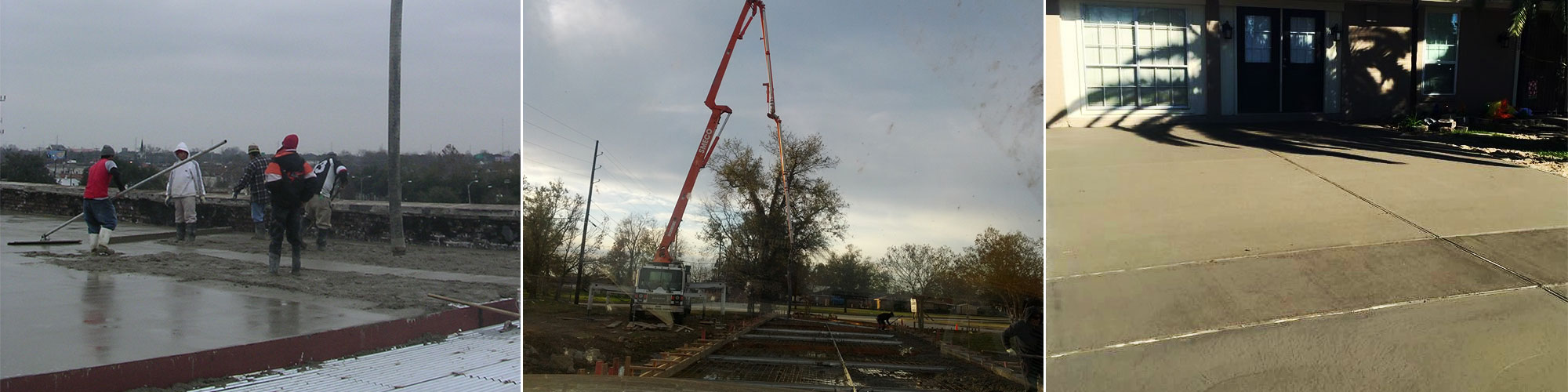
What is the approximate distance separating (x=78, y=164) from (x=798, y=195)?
2.96 metres

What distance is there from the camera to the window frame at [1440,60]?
3.77 metres

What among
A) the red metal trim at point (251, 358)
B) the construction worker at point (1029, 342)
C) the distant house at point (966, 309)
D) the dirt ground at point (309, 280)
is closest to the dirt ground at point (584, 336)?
the distant house at point (966, 309)

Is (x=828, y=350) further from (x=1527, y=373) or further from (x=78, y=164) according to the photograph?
(x=78, y=164)

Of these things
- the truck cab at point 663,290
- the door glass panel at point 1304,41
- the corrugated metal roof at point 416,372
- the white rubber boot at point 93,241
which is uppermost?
the door glass panel at point 1304,41

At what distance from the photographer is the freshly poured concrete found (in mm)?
2498

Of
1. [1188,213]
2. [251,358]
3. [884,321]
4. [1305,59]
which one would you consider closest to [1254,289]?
[1188,213]

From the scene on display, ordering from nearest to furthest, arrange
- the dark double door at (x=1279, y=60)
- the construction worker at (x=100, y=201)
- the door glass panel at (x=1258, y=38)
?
the construction worker at (x=100, y=201)
the dark double door at (x=1279, y=60)
the door glass panel at (x=1258, y=38)

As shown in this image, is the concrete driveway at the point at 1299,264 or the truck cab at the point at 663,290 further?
the concrete driveway at the point at 1299,264

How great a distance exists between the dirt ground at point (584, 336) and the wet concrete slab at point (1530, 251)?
3.14 meters

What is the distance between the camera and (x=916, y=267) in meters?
2.27

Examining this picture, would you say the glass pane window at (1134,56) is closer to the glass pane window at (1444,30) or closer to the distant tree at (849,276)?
the glass pane window at (1444,30)

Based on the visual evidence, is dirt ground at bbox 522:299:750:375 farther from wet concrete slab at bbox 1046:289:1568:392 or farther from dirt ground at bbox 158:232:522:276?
dirt ground at bbox 158:232:522:276

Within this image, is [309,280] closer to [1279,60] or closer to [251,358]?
[251,358]

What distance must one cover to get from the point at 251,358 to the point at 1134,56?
409 centimetres
